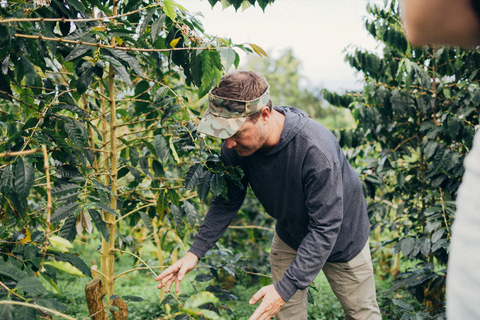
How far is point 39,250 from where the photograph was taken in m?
1.10

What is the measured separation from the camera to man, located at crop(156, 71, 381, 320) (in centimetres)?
141

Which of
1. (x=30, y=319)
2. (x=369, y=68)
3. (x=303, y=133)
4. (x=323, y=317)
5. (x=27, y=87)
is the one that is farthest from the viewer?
(x=323, y=317)

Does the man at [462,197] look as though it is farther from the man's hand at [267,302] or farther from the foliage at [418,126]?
the foliage at [418,126]

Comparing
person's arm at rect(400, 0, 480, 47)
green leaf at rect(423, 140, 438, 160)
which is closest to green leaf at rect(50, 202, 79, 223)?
person's arm at rect(400, 0, 480, 47)

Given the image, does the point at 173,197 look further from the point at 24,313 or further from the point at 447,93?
the point at 447,93

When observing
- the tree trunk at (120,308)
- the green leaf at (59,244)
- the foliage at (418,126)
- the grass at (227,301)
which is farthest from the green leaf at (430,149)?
the green leaf at (59,244)

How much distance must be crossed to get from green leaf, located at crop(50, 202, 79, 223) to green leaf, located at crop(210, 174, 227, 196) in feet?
1.87

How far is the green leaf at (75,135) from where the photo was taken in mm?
1319

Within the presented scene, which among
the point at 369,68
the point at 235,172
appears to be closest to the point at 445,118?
the point at 369,68

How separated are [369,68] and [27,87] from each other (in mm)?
2235

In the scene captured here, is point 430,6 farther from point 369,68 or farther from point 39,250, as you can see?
point 369,68

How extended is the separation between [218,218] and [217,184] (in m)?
0.30

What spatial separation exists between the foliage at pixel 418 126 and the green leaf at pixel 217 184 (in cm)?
123

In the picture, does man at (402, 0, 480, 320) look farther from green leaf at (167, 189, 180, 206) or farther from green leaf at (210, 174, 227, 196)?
green leaf at (167, 189, 180, 206)
